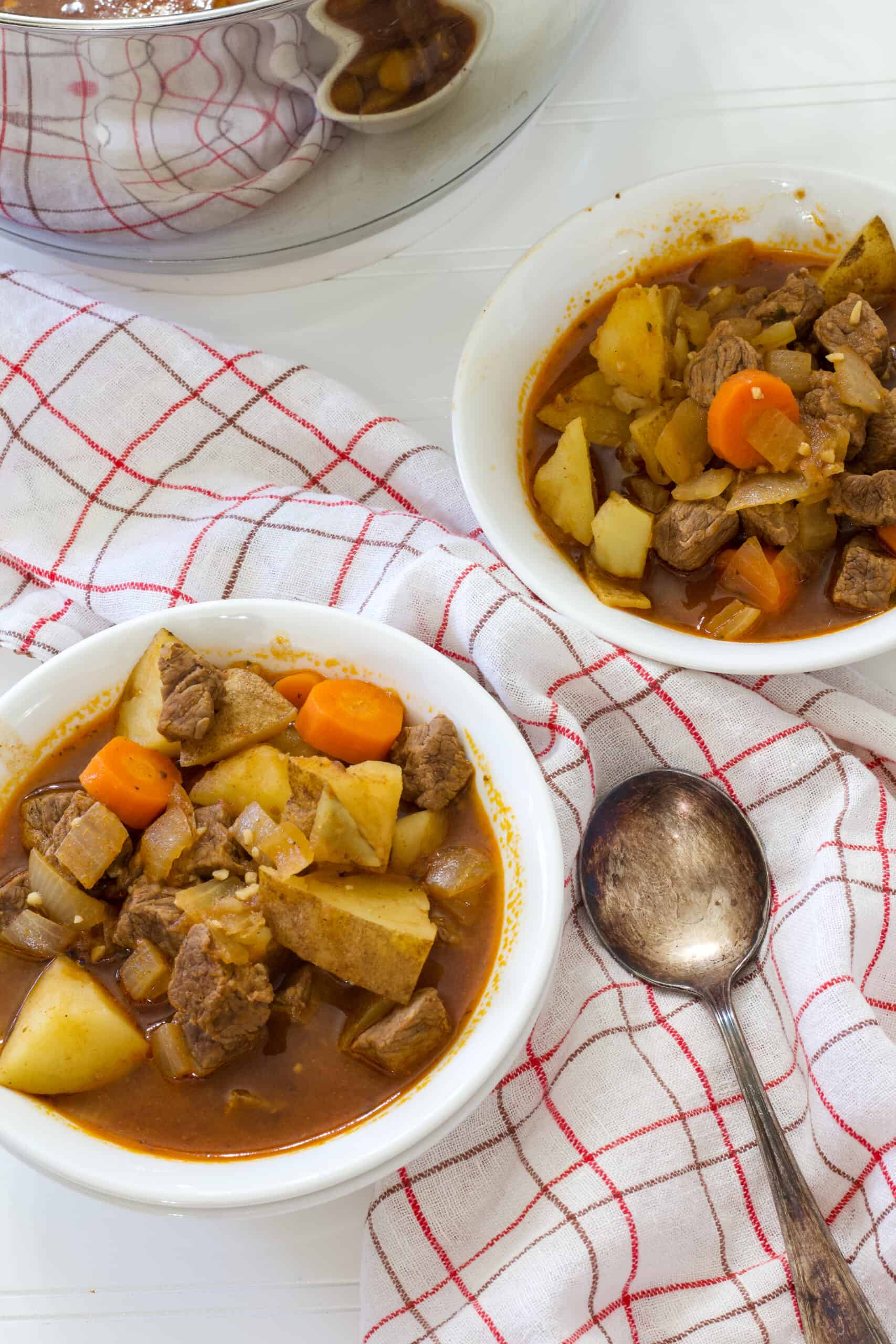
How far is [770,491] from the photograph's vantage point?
2.32m

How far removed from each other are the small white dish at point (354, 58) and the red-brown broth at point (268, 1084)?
149 cm

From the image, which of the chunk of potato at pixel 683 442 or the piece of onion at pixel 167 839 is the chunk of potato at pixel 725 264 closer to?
the chunk of potato at pixel 683 442

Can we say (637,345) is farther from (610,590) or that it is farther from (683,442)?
(610,590)

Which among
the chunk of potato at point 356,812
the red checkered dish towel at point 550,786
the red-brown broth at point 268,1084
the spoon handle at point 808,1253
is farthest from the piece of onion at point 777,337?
the spoon handle at point 808,1253

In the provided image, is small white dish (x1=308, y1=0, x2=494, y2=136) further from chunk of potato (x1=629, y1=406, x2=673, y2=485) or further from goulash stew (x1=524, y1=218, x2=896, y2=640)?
chunk of potato (x1=629, y1=406, x2=673, y2=485)

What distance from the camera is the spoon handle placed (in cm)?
199

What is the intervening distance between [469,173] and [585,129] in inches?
15.0

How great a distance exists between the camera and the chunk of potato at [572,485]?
95.5 inches

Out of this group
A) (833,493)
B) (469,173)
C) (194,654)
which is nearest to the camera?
(194,654)

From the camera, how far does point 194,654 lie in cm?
221

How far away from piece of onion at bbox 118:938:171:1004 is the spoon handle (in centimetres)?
106

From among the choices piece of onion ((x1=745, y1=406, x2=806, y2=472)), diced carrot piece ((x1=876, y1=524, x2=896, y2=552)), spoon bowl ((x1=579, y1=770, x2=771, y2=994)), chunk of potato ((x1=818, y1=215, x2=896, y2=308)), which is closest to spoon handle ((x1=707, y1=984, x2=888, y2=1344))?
spoon bowl ((x1=579, y1=770, x2=771, y2=994))

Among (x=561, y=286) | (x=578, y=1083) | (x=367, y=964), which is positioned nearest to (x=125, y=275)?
(x=561, y=286)

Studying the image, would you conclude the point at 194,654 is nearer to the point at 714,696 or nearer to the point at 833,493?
the point at 714,696
